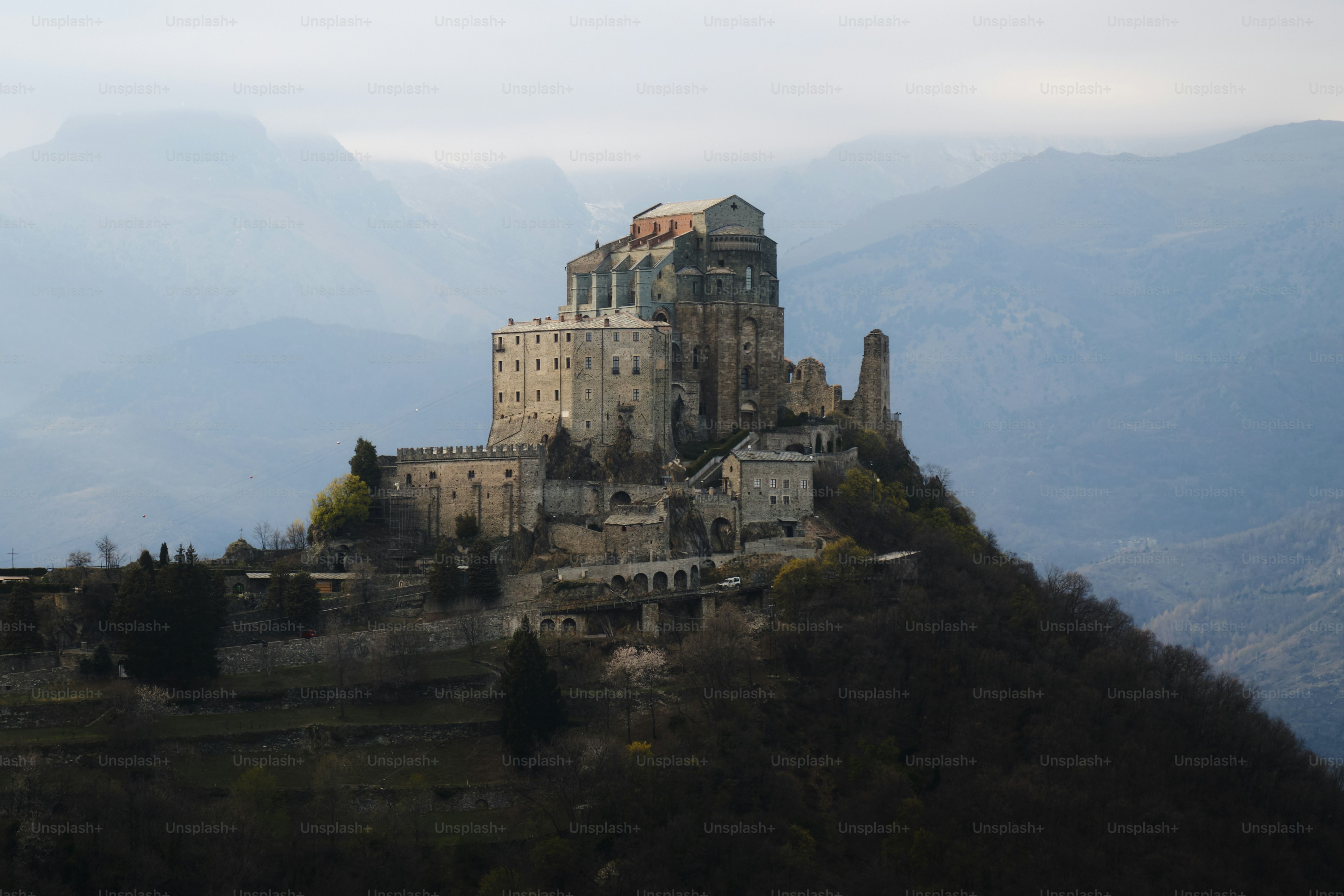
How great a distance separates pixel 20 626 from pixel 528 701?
21.2 m

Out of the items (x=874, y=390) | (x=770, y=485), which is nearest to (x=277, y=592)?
(x=770, y=485)

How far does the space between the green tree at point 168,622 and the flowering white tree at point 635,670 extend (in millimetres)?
17042

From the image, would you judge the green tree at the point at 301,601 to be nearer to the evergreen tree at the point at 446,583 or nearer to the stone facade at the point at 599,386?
the evergreen tree at the point at 446,583

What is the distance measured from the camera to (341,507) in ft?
271

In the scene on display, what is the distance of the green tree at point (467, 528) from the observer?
81.9m

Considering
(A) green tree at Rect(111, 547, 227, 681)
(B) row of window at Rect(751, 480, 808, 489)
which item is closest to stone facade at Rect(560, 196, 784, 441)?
(B) row of window at Rect(751, 480, 808, 489)

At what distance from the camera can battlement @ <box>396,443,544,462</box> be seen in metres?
83.2

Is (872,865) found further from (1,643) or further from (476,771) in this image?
(1,643)

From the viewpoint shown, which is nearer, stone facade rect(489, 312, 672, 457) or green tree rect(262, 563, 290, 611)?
green tree rect(262, 563, 290, 611)

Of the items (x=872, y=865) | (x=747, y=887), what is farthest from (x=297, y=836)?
(x=872, y=865)

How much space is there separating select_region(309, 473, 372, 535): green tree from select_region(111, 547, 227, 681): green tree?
1316 cm

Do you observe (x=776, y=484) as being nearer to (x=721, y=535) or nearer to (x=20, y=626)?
(x=721, y=535)

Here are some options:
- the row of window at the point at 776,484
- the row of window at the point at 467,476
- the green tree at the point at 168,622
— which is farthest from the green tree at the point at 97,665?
the row of window at the point at 776,484

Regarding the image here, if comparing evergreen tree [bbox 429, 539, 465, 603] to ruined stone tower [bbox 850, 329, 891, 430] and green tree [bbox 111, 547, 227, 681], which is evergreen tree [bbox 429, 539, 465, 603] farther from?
ruined stone tower [bbox 850, 329, 891, 430]
